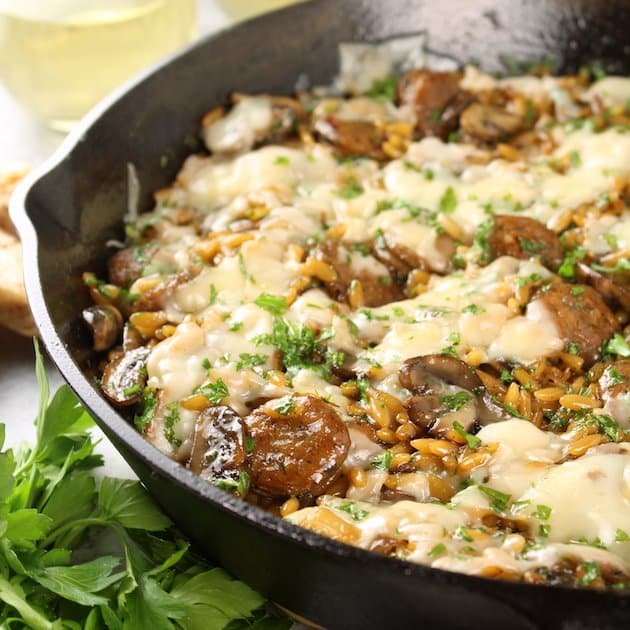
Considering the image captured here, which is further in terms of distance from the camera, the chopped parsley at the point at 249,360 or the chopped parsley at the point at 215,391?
the chopped parsley at the point at 249,360

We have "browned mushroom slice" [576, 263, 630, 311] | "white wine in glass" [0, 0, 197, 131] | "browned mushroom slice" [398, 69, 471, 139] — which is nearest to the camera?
"browned mushroom slice" [576, 263, 630, 311]

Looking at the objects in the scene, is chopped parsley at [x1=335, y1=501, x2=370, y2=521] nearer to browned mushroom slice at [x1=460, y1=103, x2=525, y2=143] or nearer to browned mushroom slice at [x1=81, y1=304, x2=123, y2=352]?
browned mushroom slice at [x1=81, y1=304, x2=123, y2=352]

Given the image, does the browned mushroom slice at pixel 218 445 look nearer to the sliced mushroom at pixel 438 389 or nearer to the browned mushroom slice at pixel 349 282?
the sliced mushroom at pixel 438 389

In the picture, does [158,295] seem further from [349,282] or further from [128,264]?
[349,282]

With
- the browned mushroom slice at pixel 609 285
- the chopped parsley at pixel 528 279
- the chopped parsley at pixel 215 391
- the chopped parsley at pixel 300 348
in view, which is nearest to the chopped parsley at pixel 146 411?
the chopped parsley at pixel 215 391

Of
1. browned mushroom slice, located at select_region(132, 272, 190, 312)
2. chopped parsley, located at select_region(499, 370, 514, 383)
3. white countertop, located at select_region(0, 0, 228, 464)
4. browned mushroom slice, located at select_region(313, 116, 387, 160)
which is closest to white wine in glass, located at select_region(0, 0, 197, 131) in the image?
white countertop, located at select_region(0, 0, 228, 464)

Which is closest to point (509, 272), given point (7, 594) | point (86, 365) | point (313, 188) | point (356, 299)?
point (356, 299)

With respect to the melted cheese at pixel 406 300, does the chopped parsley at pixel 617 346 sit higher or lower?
lower
